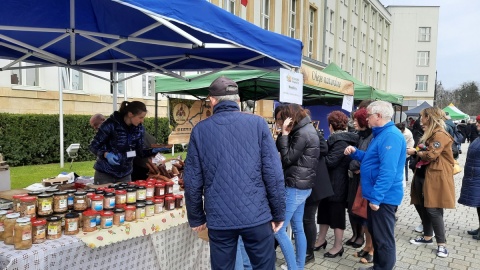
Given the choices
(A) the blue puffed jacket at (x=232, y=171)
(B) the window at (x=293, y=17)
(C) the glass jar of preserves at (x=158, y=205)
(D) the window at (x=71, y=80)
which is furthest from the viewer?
(B) the window at (x=293, y=17)

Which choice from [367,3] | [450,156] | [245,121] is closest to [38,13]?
[245,121]

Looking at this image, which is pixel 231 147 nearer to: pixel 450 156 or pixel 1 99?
pixel 450 156

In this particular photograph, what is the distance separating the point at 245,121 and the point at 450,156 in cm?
320

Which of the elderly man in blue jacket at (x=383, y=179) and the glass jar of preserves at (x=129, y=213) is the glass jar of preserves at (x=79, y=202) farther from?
the elderly man in blue jacket at (x=383, y=179)

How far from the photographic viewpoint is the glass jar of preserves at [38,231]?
7.11 ft

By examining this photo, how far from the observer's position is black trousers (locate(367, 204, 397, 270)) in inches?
123

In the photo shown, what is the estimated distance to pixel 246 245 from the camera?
233 centimetres

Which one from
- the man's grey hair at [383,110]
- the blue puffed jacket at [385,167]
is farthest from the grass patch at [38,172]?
the man's grey hair at [383,110]

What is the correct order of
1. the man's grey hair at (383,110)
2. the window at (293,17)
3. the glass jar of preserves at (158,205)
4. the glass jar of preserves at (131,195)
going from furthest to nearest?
the window at (293,17), the man's grey hair at (383,110), the glass jar of preserves at (158,205), the glass jar of preserves at (131,195)

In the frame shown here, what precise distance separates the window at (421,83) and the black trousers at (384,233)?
47.9 m

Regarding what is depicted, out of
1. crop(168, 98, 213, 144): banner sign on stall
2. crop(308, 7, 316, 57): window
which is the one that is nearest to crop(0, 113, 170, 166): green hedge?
crop(168, 98, 213, 144): banner sign on stall

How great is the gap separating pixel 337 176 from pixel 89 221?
2832 millimetres

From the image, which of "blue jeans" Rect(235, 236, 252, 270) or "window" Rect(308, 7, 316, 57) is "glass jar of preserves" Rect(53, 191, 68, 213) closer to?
"blue jeans" Rect(235, 236, 252, 270)

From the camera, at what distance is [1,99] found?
10469mm
